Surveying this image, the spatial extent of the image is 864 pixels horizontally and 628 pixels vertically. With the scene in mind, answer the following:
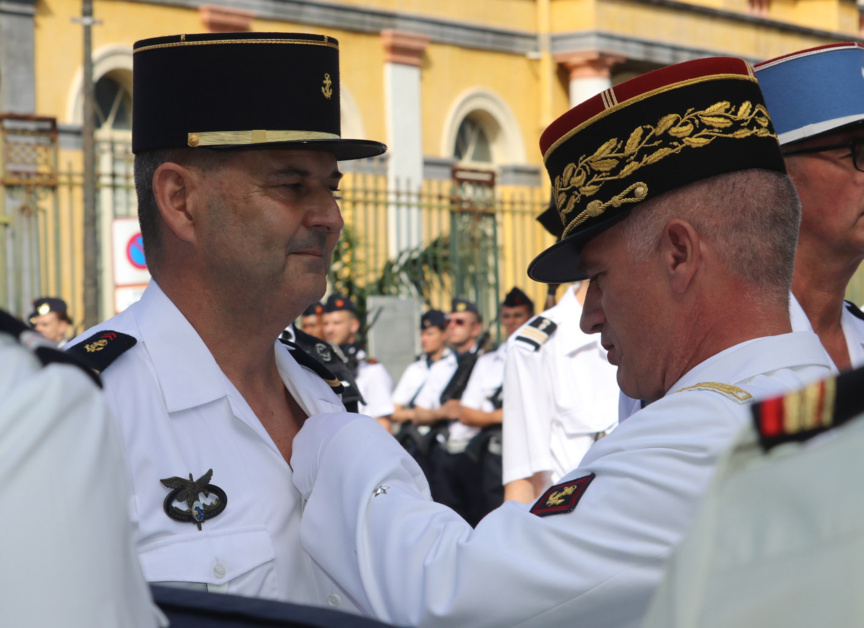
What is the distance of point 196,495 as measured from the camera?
1962 millimetres

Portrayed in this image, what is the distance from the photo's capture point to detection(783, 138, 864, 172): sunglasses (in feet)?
9.30

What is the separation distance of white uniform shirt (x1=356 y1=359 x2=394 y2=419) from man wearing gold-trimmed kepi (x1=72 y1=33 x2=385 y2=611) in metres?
6.65

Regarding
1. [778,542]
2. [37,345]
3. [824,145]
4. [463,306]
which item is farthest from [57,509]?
[463,306]

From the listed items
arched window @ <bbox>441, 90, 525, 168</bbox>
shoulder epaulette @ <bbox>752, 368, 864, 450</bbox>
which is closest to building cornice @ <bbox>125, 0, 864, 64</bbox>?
arched window @ <bbox>441, 90, 525, 168</bbox>

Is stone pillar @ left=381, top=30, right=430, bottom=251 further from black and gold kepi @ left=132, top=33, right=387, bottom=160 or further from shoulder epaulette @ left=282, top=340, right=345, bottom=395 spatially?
black and gold kepi @ left=132, top=33, right=387, bottom=160

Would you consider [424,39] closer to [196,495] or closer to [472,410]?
[472,410]

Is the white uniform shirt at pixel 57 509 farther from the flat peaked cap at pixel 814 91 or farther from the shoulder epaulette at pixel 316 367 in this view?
the flat peaked cap at pixel 814 91

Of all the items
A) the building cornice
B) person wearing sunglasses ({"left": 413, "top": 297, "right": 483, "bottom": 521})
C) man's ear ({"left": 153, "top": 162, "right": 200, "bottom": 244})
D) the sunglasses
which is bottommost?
person wearing sunglasses ({"left": 413, "top": 297, "right": 483, "bottom": 521})

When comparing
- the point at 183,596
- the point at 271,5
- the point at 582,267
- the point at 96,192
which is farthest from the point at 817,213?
the point at 271,5

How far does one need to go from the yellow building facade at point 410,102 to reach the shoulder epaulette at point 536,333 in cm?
334

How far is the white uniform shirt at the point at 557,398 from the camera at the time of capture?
4.54m

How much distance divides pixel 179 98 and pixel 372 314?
Answer: 8475 mm

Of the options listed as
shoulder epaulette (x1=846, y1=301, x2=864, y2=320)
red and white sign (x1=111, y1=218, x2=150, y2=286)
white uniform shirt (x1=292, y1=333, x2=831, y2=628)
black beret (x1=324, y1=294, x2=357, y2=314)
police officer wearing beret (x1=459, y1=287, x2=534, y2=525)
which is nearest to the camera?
white uniform shirt (x1=292, y1=333, x2=831, y2=628)

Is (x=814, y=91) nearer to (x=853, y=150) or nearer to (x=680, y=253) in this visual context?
(x=853, y=150)
